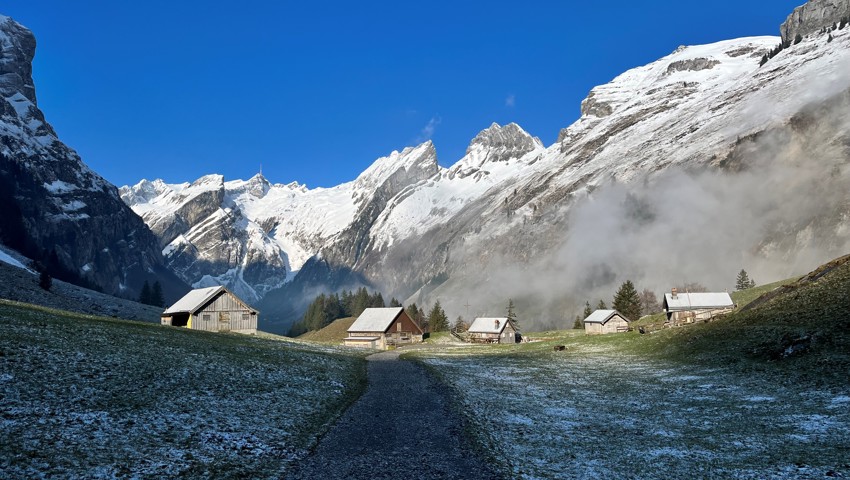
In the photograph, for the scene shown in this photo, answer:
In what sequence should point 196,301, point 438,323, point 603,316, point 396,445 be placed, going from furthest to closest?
point 438,323 → point 603,316 → point 196,301 → point 396,445

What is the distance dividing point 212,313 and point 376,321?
41152mm

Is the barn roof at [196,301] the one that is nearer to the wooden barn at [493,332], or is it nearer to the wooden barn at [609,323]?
the wooden barn at [493,332]

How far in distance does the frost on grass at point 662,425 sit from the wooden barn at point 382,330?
76.6m

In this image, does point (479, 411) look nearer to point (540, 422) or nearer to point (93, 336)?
point (540, 422)

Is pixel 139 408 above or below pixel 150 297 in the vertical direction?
below

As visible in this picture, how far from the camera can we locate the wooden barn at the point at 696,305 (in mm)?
108125

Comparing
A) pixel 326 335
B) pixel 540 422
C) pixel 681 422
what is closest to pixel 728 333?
pixel 681 422

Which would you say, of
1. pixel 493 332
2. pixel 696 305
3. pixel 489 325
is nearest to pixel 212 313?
pixel 493 332

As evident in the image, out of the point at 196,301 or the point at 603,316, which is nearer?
the point at 196,301

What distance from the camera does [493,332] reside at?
13075cm

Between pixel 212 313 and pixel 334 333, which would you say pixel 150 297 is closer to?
pixel 334 333

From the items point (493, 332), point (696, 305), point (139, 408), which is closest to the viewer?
point (139, 408)

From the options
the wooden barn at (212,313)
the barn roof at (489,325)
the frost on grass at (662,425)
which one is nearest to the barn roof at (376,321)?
the barn roof at (489,325)

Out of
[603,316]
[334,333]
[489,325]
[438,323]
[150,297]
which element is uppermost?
[150,297]
